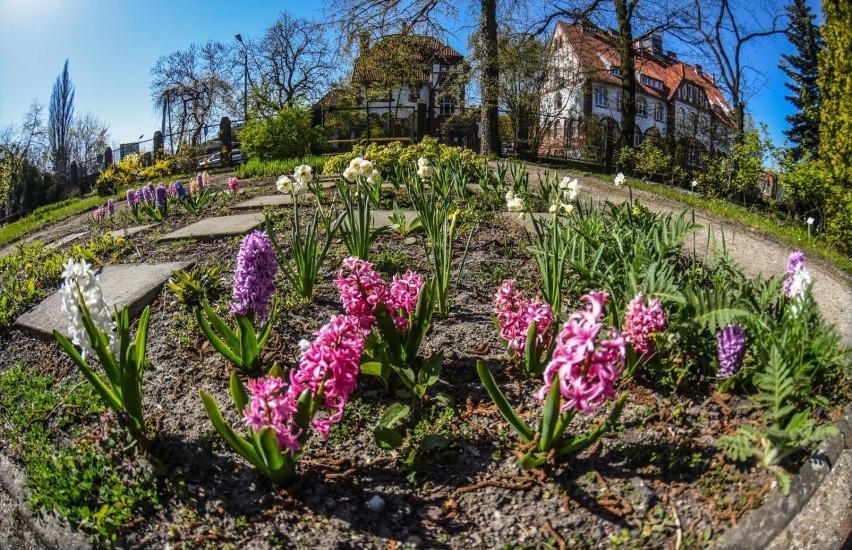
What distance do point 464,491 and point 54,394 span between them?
1846 millimetres

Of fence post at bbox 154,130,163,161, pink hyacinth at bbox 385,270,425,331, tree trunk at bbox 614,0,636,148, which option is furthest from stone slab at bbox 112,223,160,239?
fence post at bbox 154,130,163,161

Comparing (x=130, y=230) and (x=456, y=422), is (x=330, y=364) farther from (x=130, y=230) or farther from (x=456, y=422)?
(x=130, y=230)

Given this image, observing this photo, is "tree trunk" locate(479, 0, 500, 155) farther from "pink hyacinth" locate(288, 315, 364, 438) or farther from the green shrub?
"pink hyacinth" locate(288, 315, 364, 438)

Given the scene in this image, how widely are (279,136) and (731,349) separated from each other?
38.9ft

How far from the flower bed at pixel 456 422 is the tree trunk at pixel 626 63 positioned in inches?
500

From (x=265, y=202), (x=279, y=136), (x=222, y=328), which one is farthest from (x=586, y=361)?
(x=279, y=136)

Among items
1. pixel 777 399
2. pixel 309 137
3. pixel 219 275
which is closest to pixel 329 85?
pixel 309 137

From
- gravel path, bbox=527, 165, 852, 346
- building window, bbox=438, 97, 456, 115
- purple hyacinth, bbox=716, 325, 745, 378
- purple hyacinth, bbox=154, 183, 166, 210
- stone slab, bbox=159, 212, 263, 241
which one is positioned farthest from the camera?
building window, bbox=438, 97, 456, 115

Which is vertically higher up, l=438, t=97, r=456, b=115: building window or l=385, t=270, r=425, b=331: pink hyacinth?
l=438, t=97, r=456, b=115: building window

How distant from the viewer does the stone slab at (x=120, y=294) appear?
9.92 feet

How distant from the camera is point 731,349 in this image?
1.88 metres

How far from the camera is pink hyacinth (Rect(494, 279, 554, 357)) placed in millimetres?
2158

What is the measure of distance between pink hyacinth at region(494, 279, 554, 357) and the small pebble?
758 millimetres

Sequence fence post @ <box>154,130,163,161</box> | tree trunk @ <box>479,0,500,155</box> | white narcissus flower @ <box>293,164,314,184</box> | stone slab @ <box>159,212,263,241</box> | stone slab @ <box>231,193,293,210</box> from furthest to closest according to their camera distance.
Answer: fence post @ <box>154,130,163,161</box>, tree trunk @ <box>479,0,500,155</box>, stone slab @ <box>231,193,293,210</box>, stone slab @ <box>159,212,263,241</box>, white narcissus flower @ <box>293,164,314,184</box>
